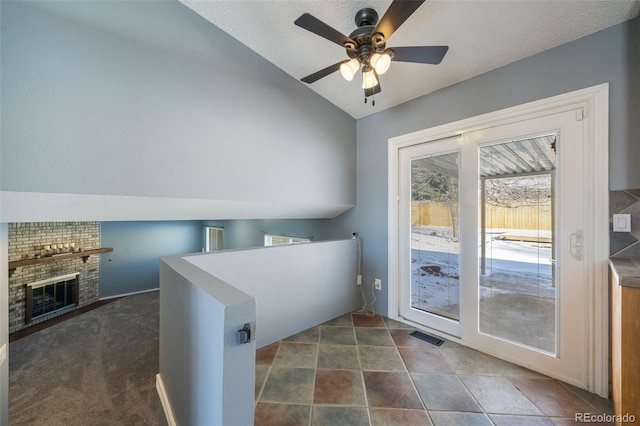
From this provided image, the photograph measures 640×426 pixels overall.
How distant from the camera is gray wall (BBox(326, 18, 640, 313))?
151 cm

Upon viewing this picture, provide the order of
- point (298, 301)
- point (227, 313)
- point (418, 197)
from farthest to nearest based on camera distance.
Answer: point (418, 197), point (298, 301), point (227, 313)

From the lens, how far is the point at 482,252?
214 cm

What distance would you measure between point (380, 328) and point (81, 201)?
8.90 ft

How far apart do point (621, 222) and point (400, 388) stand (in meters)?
1.83

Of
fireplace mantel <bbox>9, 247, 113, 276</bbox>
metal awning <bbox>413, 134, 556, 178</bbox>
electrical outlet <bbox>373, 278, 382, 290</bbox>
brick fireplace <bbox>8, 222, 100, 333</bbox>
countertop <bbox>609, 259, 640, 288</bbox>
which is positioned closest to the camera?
countertop <bbox>609, 259, 640, 288</bbox>

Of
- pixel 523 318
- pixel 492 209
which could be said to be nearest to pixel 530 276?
pixel 523 318

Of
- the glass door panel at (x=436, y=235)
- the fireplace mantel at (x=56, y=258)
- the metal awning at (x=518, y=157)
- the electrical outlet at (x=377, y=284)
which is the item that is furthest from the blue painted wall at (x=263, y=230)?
the fireplace mantel at (x=56, y=258)

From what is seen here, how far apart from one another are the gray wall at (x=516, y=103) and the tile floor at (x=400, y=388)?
2.86 feet

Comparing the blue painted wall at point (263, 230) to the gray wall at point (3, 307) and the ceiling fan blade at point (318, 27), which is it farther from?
the ceiling fan blade at point (318, 27)

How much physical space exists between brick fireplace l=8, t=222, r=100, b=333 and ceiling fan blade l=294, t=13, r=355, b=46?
21.7 feet

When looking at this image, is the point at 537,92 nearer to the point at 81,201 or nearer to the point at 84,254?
the point at 81,201

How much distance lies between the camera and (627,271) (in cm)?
124

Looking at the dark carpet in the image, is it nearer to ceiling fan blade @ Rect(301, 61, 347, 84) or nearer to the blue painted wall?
the blue painted wall
